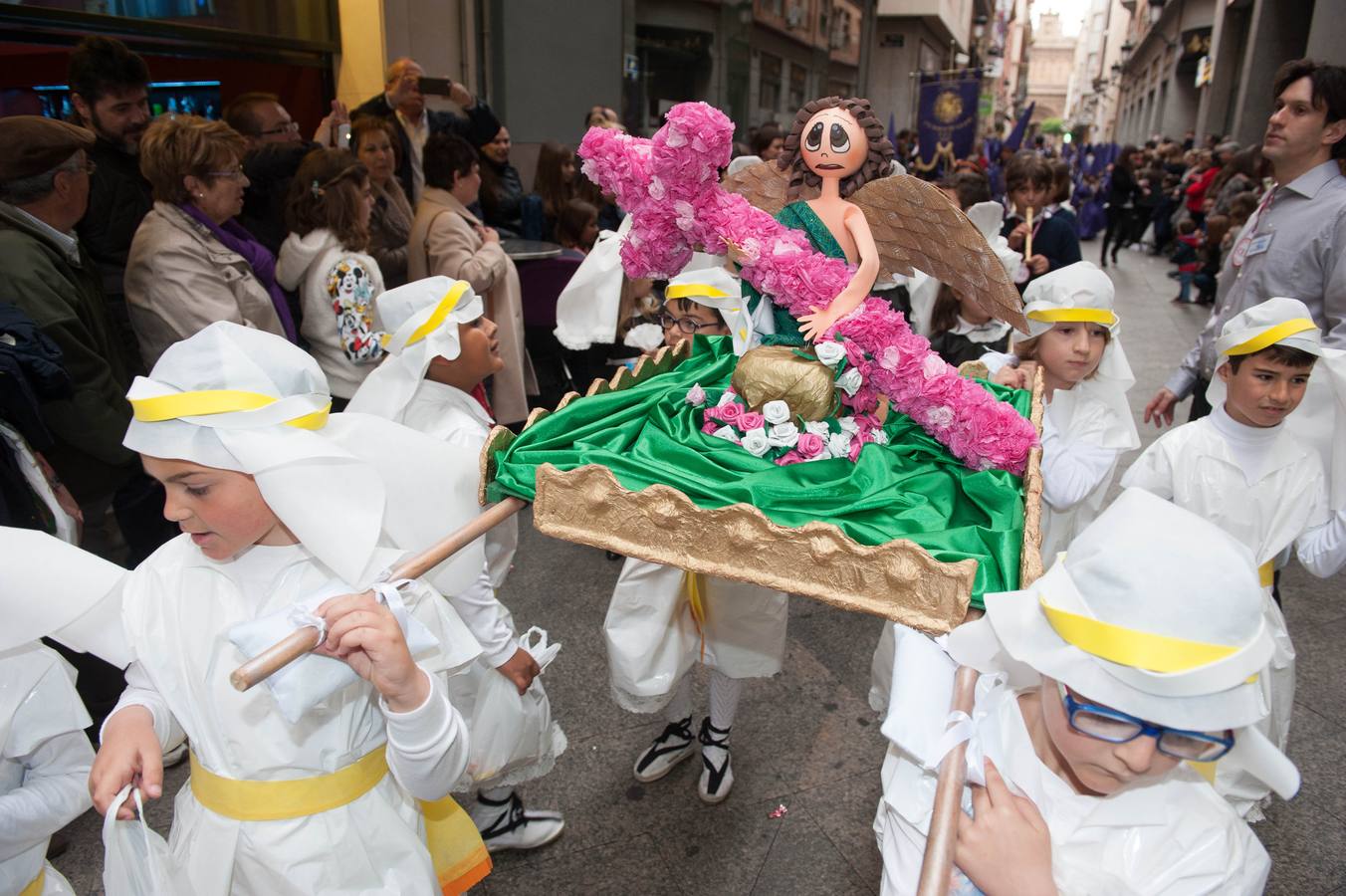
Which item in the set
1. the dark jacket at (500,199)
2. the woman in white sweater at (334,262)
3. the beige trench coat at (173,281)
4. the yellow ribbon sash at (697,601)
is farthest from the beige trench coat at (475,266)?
the yellow ribbon sash at (697,601)

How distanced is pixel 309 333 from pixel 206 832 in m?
2.39

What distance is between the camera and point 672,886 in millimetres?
2238

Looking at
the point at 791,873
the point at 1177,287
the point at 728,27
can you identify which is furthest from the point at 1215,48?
the point at 791,873

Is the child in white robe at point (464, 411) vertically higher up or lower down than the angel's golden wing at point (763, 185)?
lower down

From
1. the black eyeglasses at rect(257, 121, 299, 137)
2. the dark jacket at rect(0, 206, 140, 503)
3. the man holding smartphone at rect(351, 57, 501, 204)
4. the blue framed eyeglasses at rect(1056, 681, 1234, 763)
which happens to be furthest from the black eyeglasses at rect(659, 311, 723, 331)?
the black eyeglasses at rect(257, 121, 299, 137)

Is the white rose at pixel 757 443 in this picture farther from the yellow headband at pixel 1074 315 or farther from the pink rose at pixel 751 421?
the yellow headband at pixel 1074 315

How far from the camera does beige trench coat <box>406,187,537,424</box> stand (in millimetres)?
3781

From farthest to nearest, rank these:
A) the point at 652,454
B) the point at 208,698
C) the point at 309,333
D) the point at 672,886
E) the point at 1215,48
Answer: the point at 1215,48, the point at 309,333, the point at 672,886, the point at 652,454, the point at 208,698

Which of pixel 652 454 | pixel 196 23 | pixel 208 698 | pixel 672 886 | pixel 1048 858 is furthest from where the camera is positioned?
pixel 196 23

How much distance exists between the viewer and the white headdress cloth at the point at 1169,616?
2.99 feet

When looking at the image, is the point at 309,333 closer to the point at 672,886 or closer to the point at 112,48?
the point at 112,48

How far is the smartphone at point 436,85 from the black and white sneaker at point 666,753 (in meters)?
4.02

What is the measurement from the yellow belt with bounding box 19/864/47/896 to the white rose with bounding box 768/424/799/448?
159cm

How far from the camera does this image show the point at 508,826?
2.32 m
